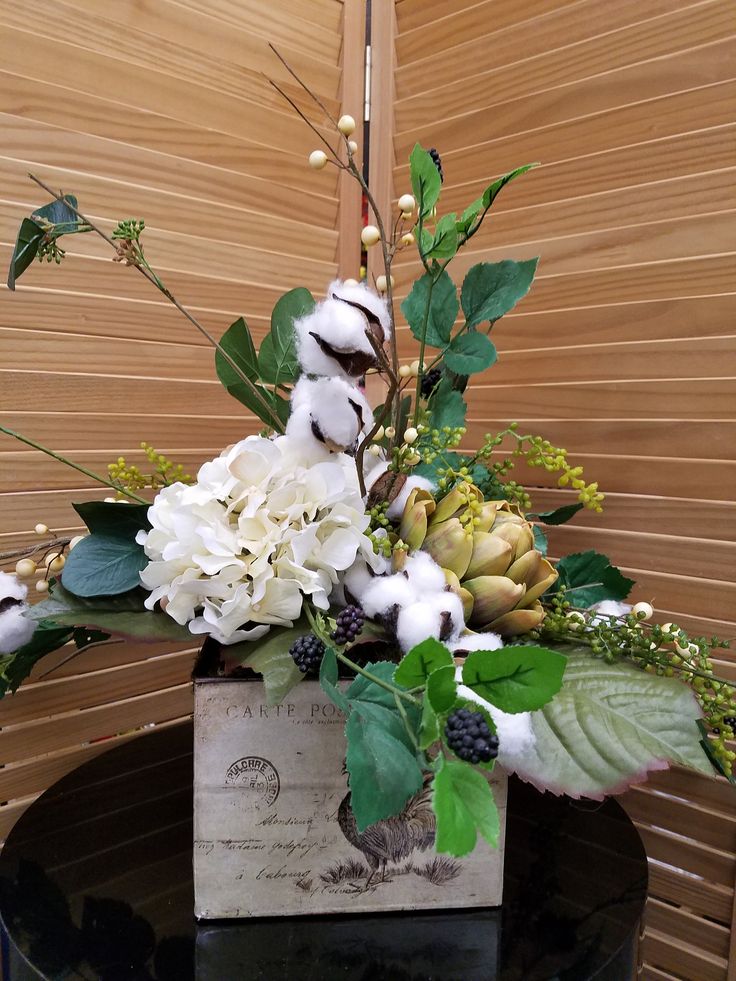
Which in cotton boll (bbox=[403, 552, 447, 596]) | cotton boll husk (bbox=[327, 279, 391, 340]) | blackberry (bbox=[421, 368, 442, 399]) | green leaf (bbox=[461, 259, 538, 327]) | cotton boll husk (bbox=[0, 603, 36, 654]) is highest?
green leaf (bbox=[461, 259, 538, 327])

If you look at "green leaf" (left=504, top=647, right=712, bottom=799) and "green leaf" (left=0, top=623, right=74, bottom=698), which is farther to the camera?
"green leaf" (left=0, top=623, right=74, bottom=698)

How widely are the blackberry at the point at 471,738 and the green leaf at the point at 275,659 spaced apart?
15cm

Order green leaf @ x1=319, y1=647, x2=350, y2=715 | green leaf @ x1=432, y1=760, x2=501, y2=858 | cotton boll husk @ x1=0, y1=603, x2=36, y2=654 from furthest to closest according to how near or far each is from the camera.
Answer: cotton boll husk @ x1=0, y1=603, x2=36, y2=654 < green leaf @ x1=319, y1=647, x2=350, y2=715 < green leaf @ x1=432, y1=760, x2=501, y2=858

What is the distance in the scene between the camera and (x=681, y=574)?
839 millimetres

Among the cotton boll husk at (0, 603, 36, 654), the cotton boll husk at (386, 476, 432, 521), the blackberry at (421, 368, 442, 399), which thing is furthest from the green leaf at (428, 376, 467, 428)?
the cotton boll husk at (0, 603, 36, 654)

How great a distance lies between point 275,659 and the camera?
52cm

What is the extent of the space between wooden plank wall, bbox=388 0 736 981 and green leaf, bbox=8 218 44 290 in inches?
23.9

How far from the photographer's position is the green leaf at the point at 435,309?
719 millimetres

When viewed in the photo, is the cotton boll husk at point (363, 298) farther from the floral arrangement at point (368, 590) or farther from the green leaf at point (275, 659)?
the green leaf at point (275, 659)

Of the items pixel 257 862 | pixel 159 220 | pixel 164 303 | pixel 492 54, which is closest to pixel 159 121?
pixel 159 220

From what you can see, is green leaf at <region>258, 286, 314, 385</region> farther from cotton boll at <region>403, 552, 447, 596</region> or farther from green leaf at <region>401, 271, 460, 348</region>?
cotton boll at <region>403, 552, 447, 596</region>

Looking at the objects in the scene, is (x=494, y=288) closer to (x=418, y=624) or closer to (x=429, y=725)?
(x=418, y=624)

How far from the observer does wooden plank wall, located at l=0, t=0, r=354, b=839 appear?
2.71 feet

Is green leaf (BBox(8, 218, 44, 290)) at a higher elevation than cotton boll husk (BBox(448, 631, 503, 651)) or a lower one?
higher
